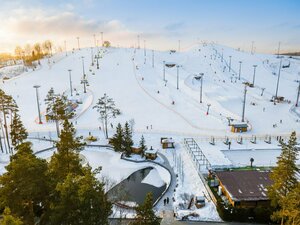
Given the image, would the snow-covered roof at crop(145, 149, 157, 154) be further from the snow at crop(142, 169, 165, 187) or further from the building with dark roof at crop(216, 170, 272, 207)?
the building with dark roof at crop(216, 170, 272, 207)

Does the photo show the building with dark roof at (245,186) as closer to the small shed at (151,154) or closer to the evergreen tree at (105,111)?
the small shed at (151,154)

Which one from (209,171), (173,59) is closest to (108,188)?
(209,171)

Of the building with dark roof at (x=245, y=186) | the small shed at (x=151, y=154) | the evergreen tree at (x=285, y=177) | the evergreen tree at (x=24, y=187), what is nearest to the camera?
the evergreen tree at (x=24, y=187)

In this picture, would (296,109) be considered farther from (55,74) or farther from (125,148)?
(55,74)

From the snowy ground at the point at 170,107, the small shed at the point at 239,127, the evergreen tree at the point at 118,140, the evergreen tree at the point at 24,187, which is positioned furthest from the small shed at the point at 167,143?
the evergreen tree at the point at 24,187

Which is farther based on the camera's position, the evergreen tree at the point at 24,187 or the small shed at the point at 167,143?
the small shed at the point at 167,143

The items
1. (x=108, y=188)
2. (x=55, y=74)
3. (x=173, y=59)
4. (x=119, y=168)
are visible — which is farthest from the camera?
(x=173, y=59)
